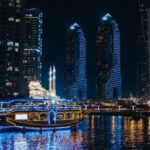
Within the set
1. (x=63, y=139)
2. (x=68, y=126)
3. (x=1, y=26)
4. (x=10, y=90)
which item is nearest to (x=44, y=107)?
(x=68, y=126)

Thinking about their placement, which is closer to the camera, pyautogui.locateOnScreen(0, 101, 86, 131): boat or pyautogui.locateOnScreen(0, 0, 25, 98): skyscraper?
pyautogui.locateOnScreen(0, 101, 86, 131): boat

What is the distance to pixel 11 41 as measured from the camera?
167 m

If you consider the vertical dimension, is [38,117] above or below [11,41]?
below

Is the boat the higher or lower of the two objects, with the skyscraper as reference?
lower

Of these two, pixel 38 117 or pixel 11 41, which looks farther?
pixel 11 41

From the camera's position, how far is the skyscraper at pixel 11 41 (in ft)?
534

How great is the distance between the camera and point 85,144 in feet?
232

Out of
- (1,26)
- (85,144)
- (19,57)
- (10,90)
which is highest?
(1,26)

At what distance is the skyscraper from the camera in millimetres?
162750

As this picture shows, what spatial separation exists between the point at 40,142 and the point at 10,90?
87.4 m

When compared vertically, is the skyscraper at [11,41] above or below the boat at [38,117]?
above

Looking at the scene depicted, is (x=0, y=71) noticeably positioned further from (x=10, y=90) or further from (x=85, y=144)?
(x=85, y=144)

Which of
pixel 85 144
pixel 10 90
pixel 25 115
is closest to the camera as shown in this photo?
pixel 85 144

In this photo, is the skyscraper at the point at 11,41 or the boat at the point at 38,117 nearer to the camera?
the boat at the point at 38,117
